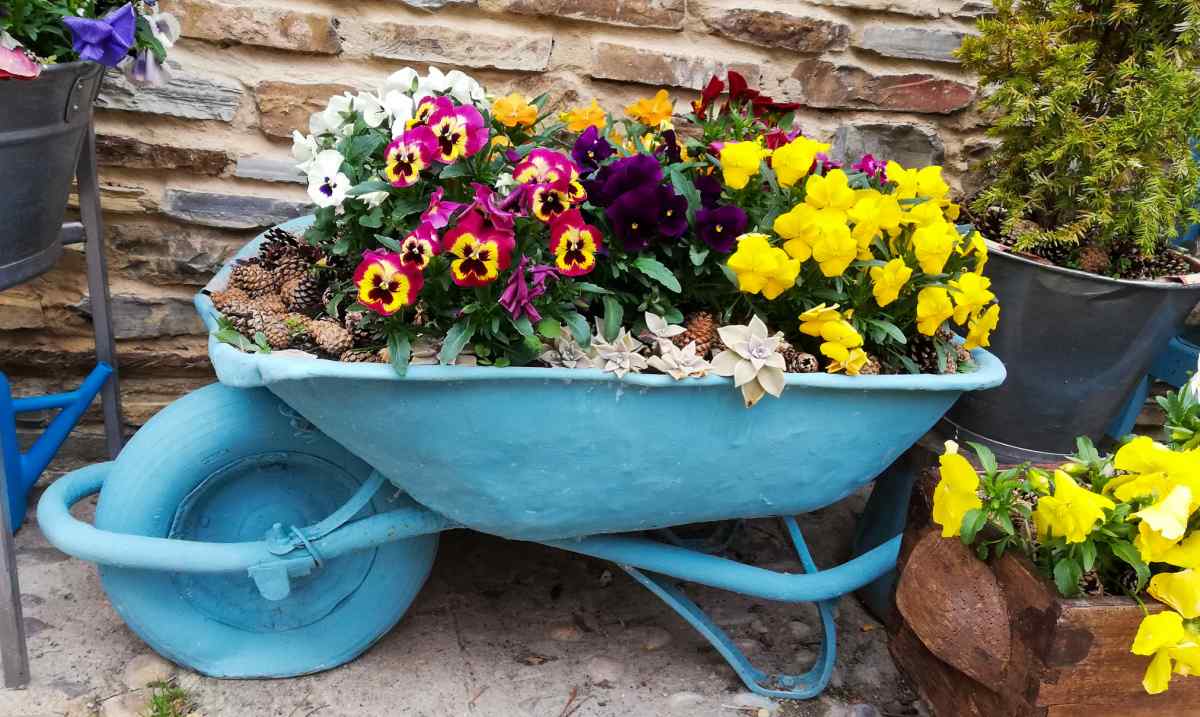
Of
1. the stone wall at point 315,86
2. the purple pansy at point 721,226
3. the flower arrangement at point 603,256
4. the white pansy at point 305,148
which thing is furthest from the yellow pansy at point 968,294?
the white pansy at point 305,148

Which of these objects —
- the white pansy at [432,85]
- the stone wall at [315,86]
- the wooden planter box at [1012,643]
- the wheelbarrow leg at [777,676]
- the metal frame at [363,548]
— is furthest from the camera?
the stone wall at [315,86]

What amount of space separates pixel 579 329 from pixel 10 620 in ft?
3.50

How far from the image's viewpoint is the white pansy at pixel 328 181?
137cm

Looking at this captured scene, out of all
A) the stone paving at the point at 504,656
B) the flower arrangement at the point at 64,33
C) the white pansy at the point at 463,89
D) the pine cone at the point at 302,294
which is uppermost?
the flower arrangement at the point at 64,33

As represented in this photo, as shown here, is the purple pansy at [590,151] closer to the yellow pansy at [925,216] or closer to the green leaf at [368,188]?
the green leaf at [368,188]

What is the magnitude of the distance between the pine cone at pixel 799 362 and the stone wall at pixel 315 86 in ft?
2.90

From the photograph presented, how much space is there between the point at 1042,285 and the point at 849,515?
0.85 m

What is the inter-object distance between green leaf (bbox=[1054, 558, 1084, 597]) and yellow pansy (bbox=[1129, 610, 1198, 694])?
82 mm

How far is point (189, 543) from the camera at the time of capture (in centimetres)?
147

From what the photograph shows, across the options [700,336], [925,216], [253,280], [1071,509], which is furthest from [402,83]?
[1071,509]

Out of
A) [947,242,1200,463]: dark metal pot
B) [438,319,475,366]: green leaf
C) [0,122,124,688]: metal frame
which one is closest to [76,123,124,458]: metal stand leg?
[0,122,124,688]: metal frame

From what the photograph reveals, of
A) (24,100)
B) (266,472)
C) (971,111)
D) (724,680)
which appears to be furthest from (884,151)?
(24,100)

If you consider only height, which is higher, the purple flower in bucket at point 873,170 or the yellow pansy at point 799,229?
the purple flower in bucket at point 873,170

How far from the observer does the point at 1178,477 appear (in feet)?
3.54
